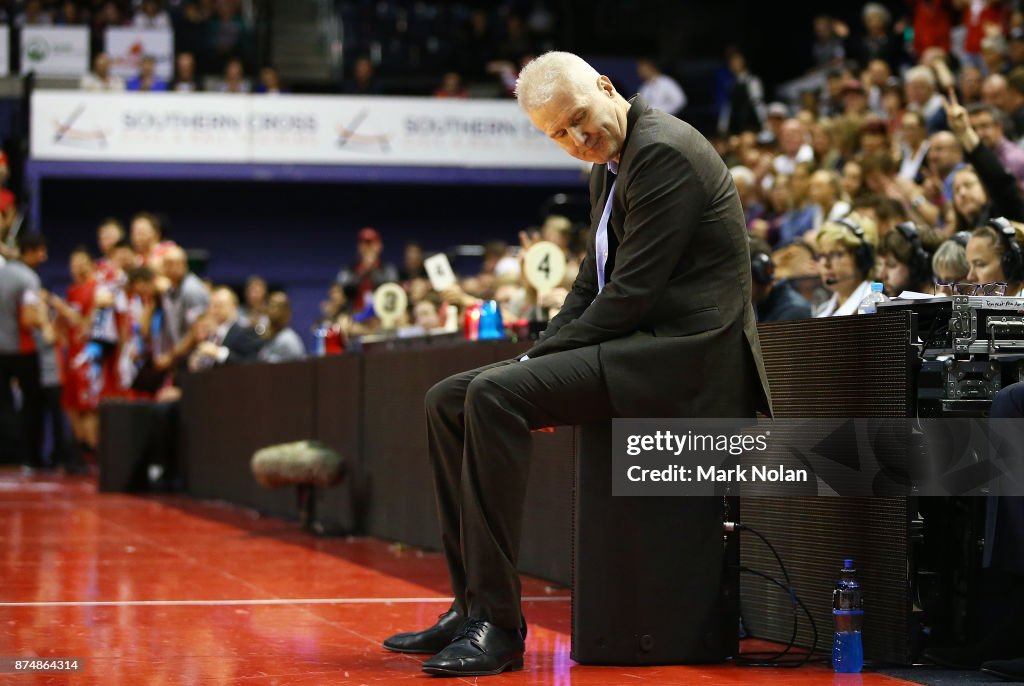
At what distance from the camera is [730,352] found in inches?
155

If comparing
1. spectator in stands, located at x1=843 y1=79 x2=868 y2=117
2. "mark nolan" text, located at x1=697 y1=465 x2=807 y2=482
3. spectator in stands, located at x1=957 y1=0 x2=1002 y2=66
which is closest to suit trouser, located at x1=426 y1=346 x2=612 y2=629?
"mark nolan" text, located at x1=697 y1=465 x2=807 y2=482

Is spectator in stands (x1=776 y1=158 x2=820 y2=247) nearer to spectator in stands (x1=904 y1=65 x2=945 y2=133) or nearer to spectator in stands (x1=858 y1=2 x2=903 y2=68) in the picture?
spectator in stands (x1=904 y1=65 x2=945 y2=133)

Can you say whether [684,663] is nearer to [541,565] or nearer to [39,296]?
[541,565]

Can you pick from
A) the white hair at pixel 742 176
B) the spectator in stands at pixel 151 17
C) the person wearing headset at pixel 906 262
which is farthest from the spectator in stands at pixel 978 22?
the spectator in stands at pixel 151 17

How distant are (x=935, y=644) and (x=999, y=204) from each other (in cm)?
276

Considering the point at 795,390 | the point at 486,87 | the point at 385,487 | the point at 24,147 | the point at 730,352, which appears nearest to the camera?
the point at 730,352

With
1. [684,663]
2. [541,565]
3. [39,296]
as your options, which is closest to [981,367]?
[684,663]

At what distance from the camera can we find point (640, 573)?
3906mm

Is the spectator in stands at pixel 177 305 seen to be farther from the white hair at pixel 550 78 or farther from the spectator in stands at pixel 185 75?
the white hair at pixel 550 78

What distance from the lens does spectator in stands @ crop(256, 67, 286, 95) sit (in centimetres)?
1705

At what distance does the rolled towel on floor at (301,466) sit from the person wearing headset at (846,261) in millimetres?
3141

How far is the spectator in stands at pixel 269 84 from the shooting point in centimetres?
1705

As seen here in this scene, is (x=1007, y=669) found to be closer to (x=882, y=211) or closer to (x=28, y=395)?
(x=882, y=211)

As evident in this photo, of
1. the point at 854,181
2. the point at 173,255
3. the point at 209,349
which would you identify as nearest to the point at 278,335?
the point at 209,349
